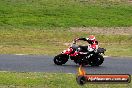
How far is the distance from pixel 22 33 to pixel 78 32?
417 cm

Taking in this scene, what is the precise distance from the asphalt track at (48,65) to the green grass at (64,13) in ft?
47.0

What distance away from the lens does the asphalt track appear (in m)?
19.3

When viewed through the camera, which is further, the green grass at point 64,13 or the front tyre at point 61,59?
the green grass at point 64,13

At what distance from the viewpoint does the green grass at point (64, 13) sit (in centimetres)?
3859

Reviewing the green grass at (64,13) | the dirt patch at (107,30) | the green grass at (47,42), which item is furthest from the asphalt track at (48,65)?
the green grass at (64,13)

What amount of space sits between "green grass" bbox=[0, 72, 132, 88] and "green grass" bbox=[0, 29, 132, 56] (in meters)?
8.15

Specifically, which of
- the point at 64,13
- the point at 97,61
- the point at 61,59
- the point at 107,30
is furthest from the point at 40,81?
the point at 64,13

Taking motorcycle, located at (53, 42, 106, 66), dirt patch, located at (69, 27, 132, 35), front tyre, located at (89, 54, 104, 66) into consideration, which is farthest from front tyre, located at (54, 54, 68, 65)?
dirt patch, located at (69, 27, 132, 35)

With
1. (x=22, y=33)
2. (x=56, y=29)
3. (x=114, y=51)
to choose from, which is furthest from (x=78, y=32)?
(x=114, y=51)

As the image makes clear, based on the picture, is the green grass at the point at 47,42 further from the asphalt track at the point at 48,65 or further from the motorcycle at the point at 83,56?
the motorcycle at the point at 83,56

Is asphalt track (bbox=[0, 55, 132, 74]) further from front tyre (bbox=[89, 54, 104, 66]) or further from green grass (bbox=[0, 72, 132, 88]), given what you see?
green grass (bbox=[0, 72, 132, 88])

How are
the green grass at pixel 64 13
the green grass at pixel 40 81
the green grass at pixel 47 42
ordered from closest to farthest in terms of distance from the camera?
the green grass at pixel 40 81, the green grass at pixel 47 42, the green grass at pixel 64 13

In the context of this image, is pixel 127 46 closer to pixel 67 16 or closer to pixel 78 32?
pixel 78 32

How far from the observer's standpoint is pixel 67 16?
4153cm
